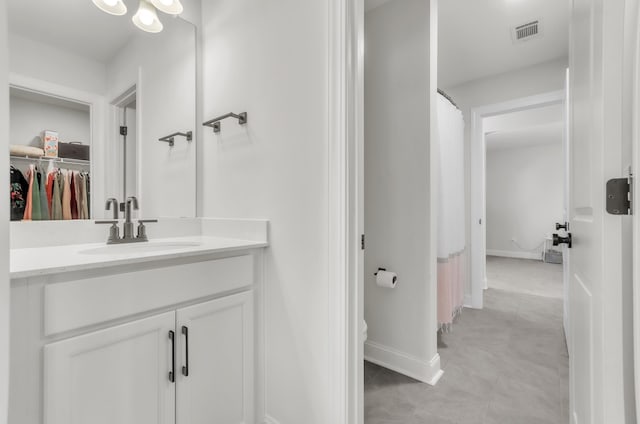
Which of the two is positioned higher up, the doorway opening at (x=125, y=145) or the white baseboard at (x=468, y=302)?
the doorway opening at (x=125, y=145)

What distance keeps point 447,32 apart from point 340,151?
2219mm

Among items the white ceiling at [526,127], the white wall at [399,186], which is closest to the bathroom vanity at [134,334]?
the white wall at [399,186]

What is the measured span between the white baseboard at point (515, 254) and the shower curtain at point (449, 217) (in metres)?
4.70

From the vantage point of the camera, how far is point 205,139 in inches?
69.6

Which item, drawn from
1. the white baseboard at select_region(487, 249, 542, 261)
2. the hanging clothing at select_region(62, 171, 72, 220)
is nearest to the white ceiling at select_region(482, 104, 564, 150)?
the white baseboard at select_region(487, 249, 542, 261)

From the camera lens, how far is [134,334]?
39.7 inches

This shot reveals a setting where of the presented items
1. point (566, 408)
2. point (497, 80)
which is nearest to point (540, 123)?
point (497, 80)

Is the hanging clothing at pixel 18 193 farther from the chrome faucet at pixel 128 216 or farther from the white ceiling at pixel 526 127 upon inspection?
the white ceiling at pixel 526 127

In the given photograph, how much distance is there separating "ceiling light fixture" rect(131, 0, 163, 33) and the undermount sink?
111cm

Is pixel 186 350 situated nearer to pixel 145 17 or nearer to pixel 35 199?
pixel 35 199

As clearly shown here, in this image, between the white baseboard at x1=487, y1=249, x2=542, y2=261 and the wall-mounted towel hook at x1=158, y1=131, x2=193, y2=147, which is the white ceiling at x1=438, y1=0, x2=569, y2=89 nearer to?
the wall-mounted towel hook at x1=158, y1=131, x2=193, y2=147

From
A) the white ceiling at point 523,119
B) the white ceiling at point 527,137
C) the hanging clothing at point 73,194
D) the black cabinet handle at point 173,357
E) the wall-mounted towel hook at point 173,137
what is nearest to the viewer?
the black cabinet handle at point 173,357

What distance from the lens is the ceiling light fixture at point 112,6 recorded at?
1.37 meters

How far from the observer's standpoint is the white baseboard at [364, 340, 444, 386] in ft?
5.85
